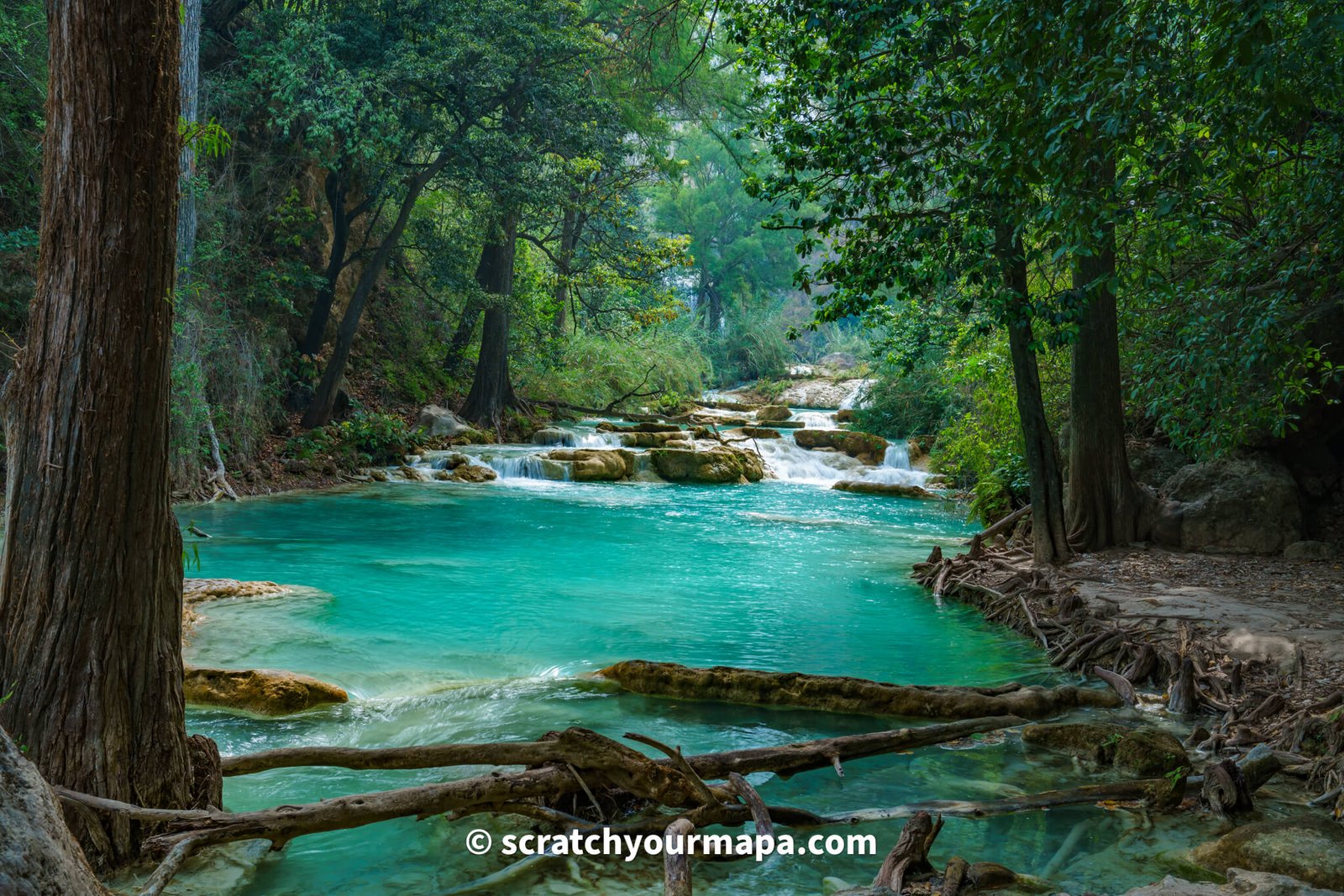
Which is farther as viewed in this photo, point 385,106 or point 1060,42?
point 385,106

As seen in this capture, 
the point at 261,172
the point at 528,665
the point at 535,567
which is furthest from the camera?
the point at 261,172

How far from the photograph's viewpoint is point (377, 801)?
368 centimetres

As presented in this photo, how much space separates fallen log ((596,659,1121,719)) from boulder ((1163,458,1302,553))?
4.61m

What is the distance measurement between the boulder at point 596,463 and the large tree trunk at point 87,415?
58.2 feet

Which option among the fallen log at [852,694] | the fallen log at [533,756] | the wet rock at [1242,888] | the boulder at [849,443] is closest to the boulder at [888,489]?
the boulder at [849,443]

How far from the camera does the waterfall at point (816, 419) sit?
2948cm

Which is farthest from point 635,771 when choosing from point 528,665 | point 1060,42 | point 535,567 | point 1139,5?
point 535,567

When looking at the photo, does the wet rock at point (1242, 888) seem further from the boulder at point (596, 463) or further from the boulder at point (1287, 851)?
the boulder at point (596, 463)

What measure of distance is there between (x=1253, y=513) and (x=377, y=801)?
32.4 feet

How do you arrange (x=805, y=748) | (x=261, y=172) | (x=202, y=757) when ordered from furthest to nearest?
(x=261, y=172)
(x=805, y=748)
(x=202, y=757)

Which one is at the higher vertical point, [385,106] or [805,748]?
[385,106]

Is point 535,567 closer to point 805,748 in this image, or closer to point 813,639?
point 813,639

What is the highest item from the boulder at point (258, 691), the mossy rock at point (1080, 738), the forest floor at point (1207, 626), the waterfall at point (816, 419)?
the waterfall at point (816, 419)

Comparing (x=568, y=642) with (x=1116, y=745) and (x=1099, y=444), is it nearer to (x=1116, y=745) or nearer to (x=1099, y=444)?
(x=1116, y=745)
